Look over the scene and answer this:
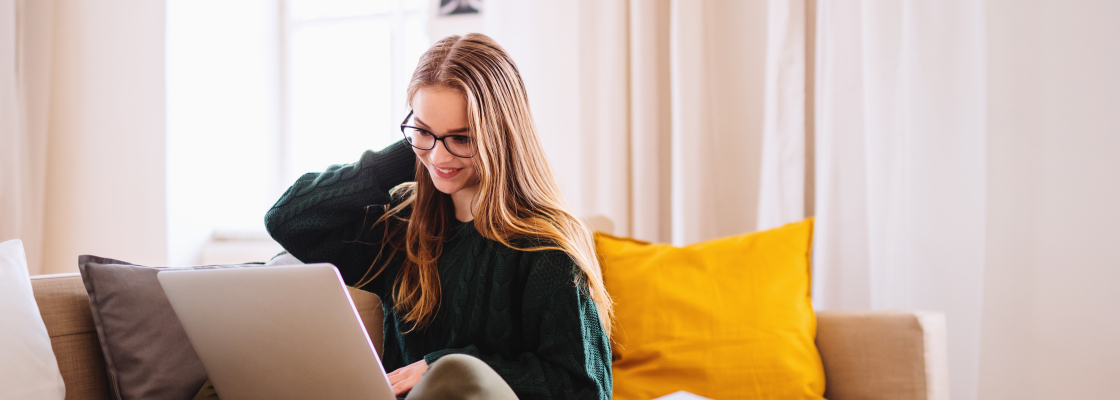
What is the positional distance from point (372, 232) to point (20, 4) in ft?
6.09

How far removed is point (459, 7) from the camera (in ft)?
6.39

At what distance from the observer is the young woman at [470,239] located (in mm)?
897

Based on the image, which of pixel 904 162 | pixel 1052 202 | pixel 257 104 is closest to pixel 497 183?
pixel 904 162

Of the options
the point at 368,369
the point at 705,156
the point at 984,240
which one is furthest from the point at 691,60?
the point at 368,369

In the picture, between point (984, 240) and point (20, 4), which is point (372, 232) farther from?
point (20, 4)

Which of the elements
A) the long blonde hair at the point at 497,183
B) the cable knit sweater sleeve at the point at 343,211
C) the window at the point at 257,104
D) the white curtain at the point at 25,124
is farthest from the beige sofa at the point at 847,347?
the white curtain at the point at 25,124

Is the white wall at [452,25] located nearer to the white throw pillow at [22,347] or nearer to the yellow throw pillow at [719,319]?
the yellow throw pillow at [719,319]

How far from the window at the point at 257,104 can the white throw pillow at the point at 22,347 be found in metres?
1.30

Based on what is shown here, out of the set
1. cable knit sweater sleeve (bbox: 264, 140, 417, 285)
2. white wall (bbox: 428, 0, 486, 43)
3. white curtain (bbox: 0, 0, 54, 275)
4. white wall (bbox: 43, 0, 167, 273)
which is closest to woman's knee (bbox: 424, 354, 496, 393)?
cable knit sweater sleeve (bbox: 264, 140, 417, 285)

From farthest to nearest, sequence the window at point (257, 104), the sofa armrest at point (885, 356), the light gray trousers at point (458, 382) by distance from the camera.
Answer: the window at point (257, 104) < the sofa armrest at point (885, 356) < the light gray trousers at point (458, 382)

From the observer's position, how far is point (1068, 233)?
1.26m

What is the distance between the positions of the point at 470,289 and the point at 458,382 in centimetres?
41

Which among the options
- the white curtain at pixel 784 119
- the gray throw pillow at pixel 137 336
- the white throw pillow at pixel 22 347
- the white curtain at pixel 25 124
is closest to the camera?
the white throw pillow at pixel 22 347

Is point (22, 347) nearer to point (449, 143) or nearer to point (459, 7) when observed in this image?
point (449, 143)
